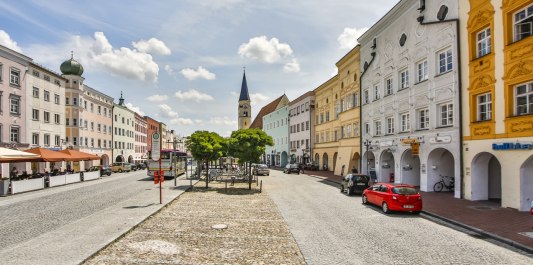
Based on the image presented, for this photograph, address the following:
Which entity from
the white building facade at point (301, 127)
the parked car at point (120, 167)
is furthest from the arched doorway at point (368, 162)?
the parked car at point (120, 167)

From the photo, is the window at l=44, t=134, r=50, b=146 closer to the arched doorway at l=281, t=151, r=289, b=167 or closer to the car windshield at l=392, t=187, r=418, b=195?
the car windshield at l=392, t=187, r=418, b=195

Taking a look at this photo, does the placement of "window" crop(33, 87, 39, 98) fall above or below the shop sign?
above

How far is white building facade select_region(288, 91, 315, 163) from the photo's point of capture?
56.3 metres

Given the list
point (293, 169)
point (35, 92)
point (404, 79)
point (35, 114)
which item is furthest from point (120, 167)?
point (404, 79)

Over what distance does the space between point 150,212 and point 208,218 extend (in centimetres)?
281

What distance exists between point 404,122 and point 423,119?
2.39 m

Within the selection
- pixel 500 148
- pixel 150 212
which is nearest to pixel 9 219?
pixel 150 212

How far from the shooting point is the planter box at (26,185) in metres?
24.1

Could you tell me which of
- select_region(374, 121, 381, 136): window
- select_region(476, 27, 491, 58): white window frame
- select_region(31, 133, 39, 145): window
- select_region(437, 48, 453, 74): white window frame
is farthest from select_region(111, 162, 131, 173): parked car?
select_region(476, 27, 491, 58): white window frame

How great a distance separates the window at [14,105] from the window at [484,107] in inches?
1583

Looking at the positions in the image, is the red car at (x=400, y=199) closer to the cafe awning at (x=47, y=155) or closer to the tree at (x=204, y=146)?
the tree at (x=204, y=146)

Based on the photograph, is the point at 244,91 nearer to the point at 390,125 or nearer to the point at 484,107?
the point at 390,125

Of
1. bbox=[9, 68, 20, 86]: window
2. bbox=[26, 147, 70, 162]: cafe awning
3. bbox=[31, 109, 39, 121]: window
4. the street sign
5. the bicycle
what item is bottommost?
the bicycle

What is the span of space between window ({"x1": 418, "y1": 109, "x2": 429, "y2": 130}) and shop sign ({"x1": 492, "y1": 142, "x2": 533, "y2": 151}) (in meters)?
6.79
